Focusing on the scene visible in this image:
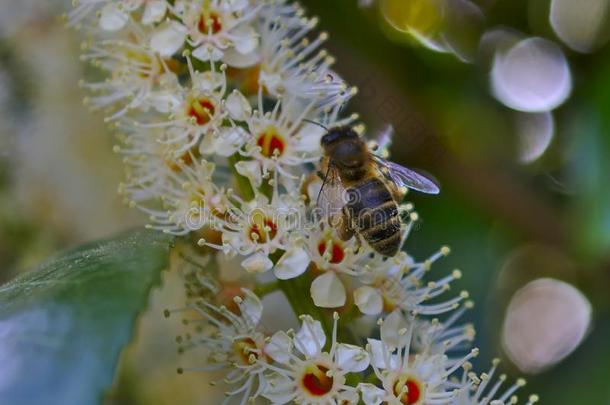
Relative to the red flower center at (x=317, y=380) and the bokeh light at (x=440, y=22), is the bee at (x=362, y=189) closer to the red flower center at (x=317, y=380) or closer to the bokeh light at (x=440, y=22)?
the red flower center at (x=317, y=380)

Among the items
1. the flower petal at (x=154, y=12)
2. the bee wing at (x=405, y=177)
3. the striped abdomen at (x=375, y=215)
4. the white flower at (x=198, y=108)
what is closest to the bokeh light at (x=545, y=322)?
the bee wing at (x=405, y=177)

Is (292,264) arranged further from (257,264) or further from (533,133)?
(533,133)

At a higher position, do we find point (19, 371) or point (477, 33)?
point (19, 371)

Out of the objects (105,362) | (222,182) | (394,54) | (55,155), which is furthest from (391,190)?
(55,155)

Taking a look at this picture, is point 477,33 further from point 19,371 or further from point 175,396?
point 19,371

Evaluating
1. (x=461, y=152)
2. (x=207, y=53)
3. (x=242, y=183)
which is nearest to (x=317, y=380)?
(x=242, y=183)

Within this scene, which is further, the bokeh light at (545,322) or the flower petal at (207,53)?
the bokeh light at (545,322)
